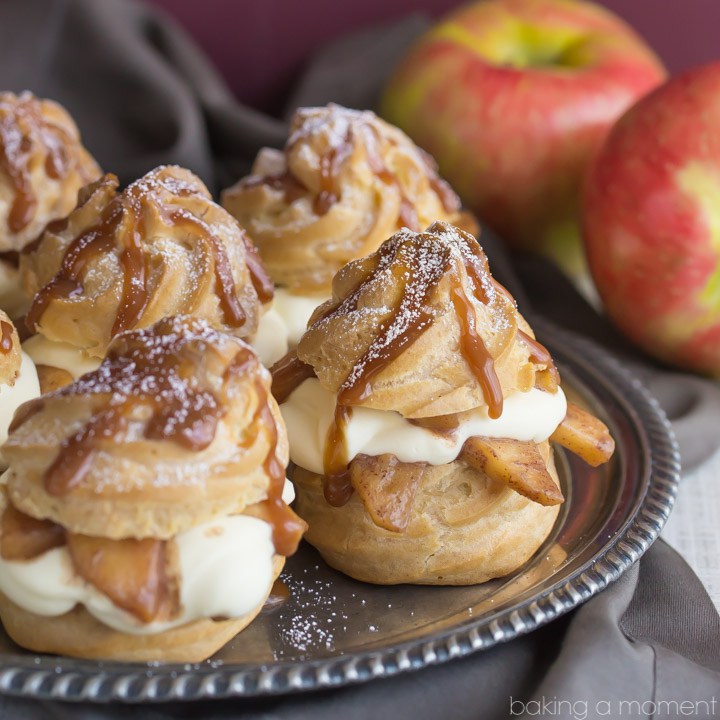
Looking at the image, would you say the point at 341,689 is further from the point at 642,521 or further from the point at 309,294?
the point at 309,294

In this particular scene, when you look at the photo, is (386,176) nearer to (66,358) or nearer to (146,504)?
(66,358)

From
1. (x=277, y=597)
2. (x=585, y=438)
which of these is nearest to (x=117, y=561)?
(x=277, y=597)

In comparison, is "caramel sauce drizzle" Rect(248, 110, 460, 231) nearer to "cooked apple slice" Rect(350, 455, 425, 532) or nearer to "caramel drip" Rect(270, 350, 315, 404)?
"caramel drip" Rect(270, 350, 315, 404)

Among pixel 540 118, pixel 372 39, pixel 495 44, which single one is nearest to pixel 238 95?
pixel 372 39

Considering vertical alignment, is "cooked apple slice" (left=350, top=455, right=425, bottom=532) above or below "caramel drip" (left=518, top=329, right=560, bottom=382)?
below

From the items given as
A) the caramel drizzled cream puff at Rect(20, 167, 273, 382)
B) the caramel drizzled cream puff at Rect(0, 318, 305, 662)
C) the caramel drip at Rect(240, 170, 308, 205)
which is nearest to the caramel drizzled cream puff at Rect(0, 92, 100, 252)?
the caramel drizzled cream puff at Rect(20, 167, 273, 382)

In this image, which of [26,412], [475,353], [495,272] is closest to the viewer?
[26,412]
